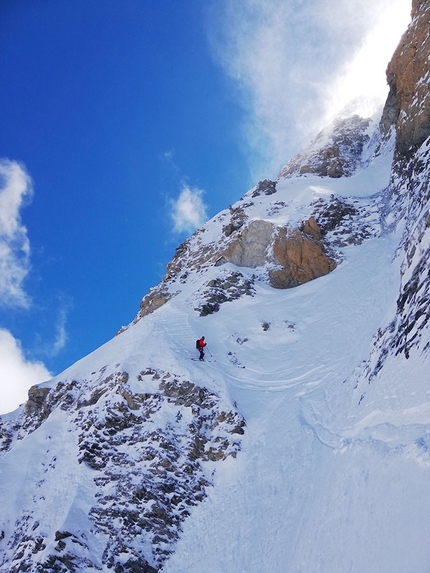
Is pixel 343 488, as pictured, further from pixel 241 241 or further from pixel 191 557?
pixel 241 241

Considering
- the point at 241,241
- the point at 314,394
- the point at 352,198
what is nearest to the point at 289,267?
the point at 241,241

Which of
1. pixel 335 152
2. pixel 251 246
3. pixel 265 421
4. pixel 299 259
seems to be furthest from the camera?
pixel 335 152

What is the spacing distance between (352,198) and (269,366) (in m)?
23.5

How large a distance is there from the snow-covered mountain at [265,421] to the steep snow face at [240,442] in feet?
0.23

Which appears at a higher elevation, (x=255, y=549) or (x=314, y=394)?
(x=314, y=394)

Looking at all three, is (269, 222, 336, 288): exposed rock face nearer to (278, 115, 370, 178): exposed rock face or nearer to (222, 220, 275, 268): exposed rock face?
(222, 220, 275, 268): exposed rock face

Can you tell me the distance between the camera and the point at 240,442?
68.8 ft

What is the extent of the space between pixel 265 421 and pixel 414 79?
104ft

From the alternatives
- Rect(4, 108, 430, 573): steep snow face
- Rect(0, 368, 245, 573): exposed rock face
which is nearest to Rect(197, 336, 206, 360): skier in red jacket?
Rect(4, 108, 430, 573): steep snow face

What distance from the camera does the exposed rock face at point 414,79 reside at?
113 feet

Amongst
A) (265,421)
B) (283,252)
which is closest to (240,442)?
(265,421)

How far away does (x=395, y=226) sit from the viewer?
35.2 meters

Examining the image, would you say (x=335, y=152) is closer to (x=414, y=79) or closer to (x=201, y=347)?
(x=414, y=79)

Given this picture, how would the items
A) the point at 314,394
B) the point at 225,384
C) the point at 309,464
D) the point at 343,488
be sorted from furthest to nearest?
the point at 225,384 → the point at 314,394 → the point at 309,464 → the point at 343,488
